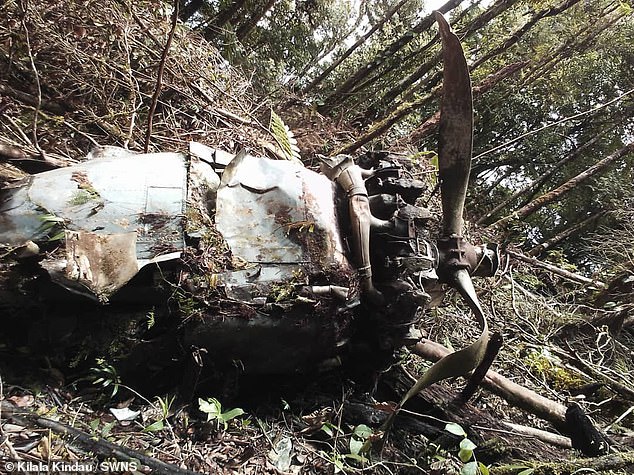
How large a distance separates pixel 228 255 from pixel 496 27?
726 centimetres

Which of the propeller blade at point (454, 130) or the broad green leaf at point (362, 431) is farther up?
the propeller blade at point (454, 130)

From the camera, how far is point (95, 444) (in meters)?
1.84

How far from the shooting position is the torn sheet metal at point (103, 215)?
210cm

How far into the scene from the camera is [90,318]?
91.4 inches

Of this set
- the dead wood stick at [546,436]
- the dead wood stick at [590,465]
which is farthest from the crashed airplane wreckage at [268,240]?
the dead wood stick at [546,436]

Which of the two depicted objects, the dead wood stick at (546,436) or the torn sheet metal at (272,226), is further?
the dead wood stick at (546,436)

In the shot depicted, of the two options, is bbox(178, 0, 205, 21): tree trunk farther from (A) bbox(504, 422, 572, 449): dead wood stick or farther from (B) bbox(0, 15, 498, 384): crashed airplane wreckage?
(A) bbox(504, 422, 572, 449): dead wood stick

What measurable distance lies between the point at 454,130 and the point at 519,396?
66.0 inches

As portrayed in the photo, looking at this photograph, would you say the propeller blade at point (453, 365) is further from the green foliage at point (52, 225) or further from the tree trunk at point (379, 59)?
the tree trunk at point (379, 59)

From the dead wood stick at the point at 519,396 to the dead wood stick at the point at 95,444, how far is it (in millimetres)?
1756

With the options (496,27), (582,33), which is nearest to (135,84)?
(496,27)

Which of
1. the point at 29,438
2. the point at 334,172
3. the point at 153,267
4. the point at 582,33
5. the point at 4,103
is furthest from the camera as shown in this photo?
the point at 582,33

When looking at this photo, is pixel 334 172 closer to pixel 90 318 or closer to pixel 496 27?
pixel 90 318

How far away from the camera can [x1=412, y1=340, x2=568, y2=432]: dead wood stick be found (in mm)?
2867
